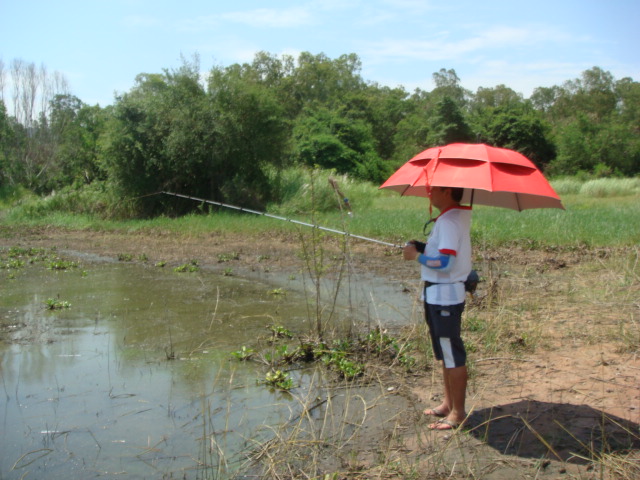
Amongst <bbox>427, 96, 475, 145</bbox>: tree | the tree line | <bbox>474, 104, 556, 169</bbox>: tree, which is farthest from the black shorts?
<bbox>474, 104, 556, 169</bbox>: tree

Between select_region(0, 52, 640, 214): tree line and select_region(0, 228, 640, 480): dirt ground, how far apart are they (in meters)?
13.2

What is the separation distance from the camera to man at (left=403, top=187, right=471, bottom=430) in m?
3.94

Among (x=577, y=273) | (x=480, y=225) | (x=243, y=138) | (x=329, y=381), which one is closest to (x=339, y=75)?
(x=243, y=138)

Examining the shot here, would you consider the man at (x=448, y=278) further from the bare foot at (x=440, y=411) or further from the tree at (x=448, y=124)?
the tree at (x=448, y=124)

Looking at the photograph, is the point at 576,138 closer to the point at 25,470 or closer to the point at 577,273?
the point at 577,273

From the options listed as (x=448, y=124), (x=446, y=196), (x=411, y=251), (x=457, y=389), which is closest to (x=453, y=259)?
(x=411, y=251)

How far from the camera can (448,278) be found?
3.99 metres

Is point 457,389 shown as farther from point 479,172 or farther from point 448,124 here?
point 448,124

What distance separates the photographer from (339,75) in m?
Answer: 58.7

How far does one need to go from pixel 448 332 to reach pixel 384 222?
40.5ft

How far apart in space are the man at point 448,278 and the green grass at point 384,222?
97.3 inches

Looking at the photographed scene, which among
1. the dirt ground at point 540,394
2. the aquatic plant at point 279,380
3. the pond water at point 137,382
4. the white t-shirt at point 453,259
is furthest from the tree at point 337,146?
the white t-shirt at point 453,259

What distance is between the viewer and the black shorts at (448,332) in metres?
3.99

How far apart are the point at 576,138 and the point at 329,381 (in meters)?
41.3
